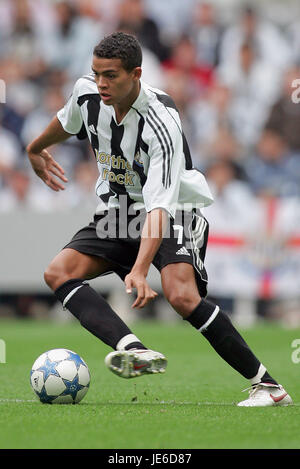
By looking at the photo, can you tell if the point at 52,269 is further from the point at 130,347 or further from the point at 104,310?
the point at 130,347

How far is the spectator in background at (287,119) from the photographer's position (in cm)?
1395

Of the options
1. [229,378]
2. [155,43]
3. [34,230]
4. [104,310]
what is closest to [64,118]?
[104,310]

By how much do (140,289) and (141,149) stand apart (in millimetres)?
945

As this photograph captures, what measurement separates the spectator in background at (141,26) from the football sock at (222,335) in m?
9.91

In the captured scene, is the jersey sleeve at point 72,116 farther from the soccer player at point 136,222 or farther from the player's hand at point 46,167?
the player's hand at point 46,167

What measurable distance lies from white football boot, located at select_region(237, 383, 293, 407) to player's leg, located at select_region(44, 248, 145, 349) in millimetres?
794

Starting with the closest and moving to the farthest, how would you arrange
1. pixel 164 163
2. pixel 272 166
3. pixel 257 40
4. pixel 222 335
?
pixel 164 163 < pixel 222 335 < pixel 272 166 < pixel 257 40

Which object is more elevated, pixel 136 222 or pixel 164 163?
pixel 164 163

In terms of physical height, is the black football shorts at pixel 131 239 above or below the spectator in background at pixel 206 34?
above

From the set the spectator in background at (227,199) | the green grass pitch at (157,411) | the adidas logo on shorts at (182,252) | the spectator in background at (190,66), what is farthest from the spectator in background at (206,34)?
the adidas logo on shorts at (182,252)

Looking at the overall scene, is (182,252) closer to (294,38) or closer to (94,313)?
(94,313)

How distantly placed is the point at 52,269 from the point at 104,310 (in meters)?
0.40

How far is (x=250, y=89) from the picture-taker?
14.4 metres

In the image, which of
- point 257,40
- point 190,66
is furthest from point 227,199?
point 257,40
